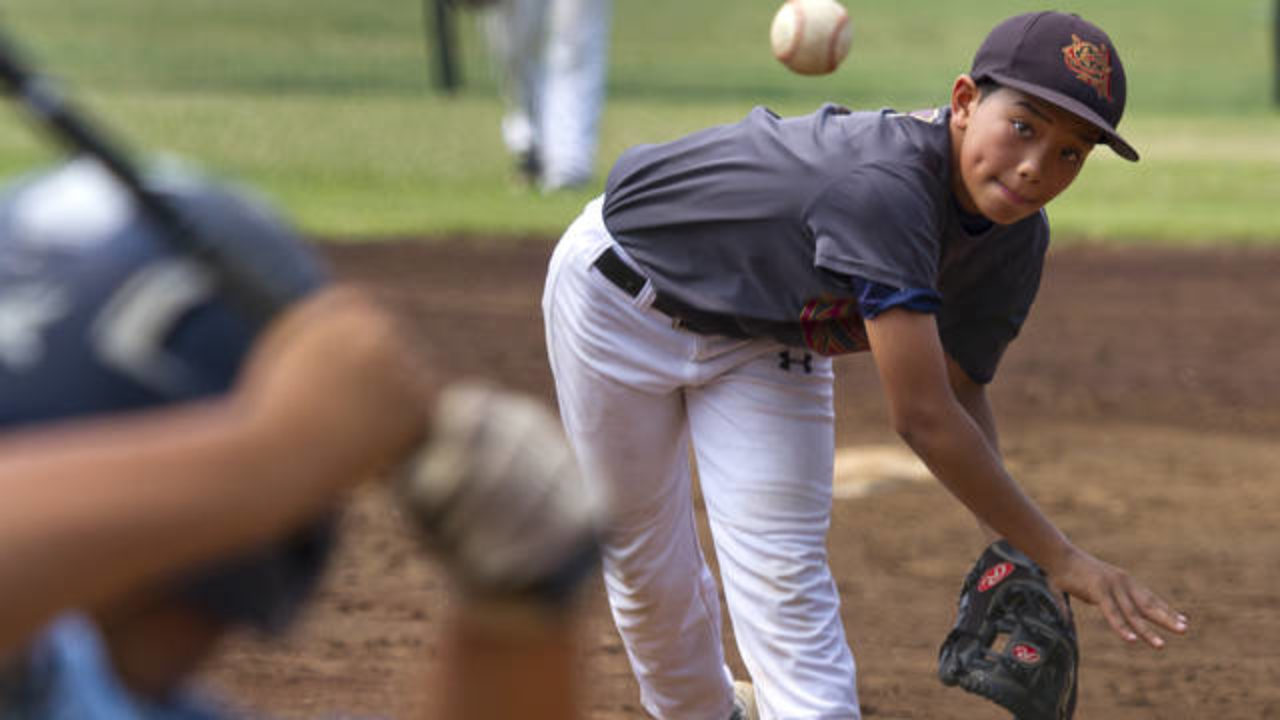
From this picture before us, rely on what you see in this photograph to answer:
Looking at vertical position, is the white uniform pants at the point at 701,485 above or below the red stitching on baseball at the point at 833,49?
below

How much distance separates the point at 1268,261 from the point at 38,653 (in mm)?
8321

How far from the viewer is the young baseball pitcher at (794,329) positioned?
2.97 meters

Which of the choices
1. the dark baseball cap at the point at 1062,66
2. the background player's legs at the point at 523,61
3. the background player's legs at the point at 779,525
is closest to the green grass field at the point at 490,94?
the background player's legs at the point at 523,61

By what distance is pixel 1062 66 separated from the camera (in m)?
2.99

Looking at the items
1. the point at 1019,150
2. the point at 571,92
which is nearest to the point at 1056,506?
the point at 1019,150

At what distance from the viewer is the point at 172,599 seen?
4.37 feet

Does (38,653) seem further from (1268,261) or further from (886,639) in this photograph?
(1268,261)

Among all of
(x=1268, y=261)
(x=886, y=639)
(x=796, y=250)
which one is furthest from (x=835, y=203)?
(x=1268, y=261)

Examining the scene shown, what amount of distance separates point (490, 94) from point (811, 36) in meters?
11.2

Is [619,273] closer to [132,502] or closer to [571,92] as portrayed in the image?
[132,502]

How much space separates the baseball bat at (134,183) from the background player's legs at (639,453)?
6.67 ft

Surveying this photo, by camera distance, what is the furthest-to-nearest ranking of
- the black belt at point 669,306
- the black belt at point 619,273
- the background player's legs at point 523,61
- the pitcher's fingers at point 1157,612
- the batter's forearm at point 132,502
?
the background player's legs at point 523,61 → the black belt at point 619,273 → the black belt at point 669,306 → the pitcher's fingers at point 1157,612 → the batter's forearm at point 132,502

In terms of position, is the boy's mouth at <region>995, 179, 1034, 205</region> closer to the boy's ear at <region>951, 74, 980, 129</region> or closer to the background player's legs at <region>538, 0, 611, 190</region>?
the boy's ear at <region>951, 74, 980, 129</region>

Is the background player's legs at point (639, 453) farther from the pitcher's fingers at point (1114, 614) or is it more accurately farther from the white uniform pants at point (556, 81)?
the white uniform pants at point (556, 81)
